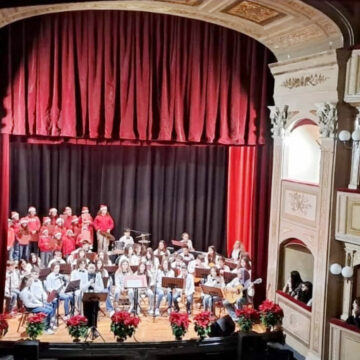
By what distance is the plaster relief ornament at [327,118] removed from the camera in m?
10.2

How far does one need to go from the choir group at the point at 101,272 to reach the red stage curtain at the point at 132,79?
9.16 ft

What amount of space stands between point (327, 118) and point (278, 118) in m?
1.86

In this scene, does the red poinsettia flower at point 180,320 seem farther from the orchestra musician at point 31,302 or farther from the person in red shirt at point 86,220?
the person in red shirt at point 86,220

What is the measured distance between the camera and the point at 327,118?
1027cm

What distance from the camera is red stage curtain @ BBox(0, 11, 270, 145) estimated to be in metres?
11.5

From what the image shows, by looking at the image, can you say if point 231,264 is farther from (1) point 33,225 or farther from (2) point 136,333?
(1) point 33,225

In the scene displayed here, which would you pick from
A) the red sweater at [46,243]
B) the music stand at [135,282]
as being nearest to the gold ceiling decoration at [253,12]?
the music stand at [135,282]

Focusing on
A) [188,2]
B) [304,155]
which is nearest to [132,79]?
[188,2]

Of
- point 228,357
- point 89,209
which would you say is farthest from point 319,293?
point 89,209

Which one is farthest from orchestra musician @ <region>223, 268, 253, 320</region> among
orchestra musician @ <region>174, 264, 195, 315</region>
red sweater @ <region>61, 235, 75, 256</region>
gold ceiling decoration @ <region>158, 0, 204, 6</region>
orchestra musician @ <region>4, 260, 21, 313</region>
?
gold ceiling decoration @ <region>158, 0, 204, 6</region>

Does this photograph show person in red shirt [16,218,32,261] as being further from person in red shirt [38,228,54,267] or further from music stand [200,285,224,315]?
music stand [200,285,224,315]

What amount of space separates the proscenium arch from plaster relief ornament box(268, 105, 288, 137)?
1.10 m

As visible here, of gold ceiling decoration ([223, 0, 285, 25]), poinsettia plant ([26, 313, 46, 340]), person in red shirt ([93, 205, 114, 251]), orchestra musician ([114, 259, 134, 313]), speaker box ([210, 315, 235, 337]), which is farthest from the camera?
person in red shirt ([93, 205, 114, 251])

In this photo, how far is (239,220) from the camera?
1535 centimetres
